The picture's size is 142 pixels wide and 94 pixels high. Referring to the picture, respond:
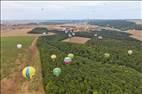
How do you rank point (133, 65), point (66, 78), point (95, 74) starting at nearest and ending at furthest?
point (66, 78) → point (95, 74) → point (133, 65)

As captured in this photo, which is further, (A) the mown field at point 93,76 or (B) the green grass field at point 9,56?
(B) the green grass field at point 9,56

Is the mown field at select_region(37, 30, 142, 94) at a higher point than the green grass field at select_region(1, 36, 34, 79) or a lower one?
higher

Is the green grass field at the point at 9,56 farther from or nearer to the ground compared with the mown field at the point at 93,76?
nearer to the ground

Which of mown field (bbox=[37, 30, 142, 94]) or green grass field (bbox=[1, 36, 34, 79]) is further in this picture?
green grass field (bbox=[1, 36, 34, 79])

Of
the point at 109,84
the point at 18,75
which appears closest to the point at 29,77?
the point at 18,75

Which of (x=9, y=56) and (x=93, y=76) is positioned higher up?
(x=93, y=76)

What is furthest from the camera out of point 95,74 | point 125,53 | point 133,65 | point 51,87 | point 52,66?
point 125,53

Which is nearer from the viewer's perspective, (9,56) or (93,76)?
(93,76)

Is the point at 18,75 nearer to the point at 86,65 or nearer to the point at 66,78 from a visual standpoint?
the point at 66,78

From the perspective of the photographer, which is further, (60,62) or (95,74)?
(60,62)
